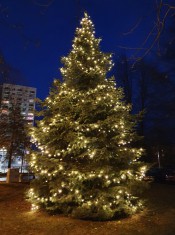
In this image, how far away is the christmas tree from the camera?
779 centimetres

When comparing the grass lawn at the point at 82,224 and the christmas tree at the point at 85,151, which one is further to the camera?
the christmas tree at the point at 85,151

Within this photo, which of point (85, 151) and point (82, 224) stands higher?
point (85, 151)

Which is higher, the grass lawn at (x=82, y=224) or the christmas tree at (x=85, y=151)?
the christmas tree at (x=85, y=151)

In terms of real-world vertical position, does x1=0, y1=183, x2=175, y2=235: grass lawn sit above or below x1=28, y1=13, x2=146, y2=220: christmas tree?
below

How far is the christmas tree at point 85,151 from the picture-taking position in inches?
307

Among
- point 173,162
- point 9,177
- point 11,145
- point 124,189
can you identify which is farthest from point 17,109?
point 173,162

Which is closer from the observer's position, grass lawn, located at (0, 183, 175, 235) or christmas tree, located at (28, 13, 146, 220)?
grass lawn, located at (0, 183, 175, 235)

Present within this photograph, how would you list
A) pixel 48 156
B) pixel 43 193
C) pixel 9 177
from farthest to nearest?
pixel 9 177 → pixel 48 156 → pixel 43 193

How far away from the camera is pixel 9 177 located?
18188mm

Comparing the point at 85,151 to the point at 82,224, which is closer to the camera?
the point at 82,224

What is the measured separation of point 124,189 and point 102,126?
2263 millimetres

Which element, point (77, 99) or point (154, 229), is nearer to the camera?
point (154, 229)

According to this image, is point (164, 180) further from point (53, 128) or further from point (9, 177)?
point (53, 128)

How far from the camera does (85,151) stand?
27.8ft
